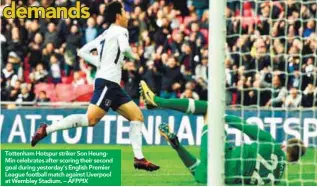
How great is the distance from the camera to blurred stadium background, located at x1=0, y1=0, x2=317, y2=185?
13.2 meters

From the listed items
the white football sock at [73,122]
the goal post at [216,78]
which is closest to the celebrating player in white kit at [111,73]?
the white football sock at [73,122]

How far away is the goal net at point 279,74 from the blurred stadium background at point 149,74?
0.03 metres

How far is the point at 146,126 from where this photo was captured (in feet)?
49.4

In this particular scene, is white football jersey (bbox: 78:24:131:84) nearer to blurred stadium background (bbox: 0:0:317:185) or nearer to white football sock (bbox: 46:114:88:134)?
white football sock (bbox: 46:114:88:134)

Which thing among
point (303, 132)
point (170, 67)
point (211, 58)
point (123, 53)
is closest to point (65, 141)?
point (170, 67)

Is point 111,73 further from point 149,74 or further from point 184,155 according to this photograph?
point 149,74

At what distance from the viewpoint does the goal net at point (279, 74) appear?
35.0 ft

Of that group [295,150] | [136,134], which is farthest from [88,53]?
[295,150]

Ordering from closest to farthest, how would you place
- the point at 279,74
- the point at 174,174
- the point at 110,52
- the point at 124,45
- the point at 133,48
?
the point at 124,45 → the point at 110,52 → the point at 279,74 → the point at 174,174 → the point at 133,48

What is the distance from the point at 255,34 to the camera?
12266 millimetres

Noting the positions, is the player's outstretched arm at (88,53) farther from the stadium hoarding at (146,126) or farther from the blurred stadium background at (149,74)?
the stadium hoarding at (146,126)

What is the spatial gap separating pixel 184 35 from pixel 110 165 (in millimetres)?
6559

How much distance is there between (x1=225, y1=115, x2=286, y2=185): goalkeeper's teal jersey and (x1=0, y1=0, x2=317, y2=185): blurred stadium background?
75.0 inches

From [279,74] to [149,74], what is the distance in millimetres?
4778
